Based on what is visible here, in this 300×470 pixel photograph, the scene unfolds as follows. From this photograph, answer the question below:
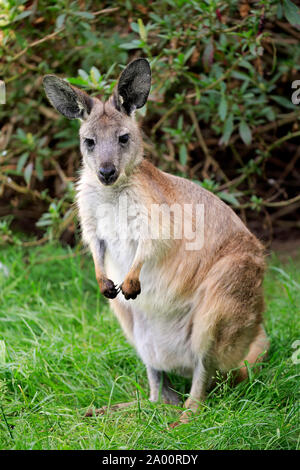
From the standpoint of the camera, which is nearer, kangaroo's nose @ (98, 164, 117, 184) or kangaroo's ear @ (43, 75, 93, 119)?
kangaroo's nose @ (98, 164, 117, 184)

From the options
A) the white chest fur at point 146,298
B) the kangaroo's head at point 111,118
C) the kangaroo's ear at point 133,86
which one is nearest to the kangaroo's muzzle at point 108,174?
the kangaroo's head at point 111,118

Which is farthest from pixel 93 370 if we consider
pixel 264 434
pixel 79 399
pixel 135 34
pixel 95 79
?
pixel 135 34

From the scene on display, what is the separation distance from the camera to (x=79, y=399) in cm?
330

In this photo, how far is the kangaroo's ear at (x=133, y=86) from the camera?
3025 mm

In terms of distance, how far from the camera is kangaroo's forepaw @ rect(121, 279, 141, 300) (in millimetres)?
2977

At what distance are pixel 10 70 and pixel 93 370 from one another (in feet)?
9.68

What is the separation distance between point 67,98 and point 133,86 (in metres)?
0.36

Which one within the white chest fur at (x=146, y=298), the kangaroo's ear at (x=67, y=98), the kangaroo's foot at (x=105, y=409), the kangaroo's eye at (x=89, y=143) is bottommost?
the kangaroo's foot at (x=105, y=409)

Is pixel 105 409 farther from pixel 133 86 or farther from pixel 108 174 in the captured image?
pixel 133 86

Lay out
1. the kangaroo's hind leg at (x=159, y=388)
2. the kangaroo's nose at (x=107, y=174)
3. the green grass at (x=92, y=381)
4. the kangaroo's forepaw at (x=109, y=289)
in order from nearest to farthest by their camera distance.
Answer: the green grass at (x=92, y=381), the kangaroo's nose at (x=107, y=174), the kangaroo's forepaw at (x=109, y=289), the kangaroo's hind leg at (x=159, y=388)

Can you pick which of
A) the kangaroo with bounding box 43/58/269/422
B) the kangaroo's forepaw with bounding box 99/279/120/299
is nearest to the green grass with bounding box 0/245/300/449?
the kangaroo with bounding box 43/58/269/422

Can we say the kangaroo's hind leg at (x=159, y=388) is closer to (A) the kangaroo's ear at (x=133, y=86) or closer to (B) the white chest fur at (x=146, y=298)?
(B) the white chest fur at (x=146, y=298)

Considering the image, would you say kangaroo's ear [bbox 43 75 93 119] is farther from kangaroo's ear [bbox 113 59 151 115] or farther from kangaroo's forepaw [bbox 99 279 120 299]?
kangaroo's forepaw [bbox 99 279 120 299]

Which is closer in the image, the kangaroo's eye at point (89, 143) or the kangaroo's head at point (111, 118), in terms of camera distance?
the kangaroo's head at point (111, 118)
